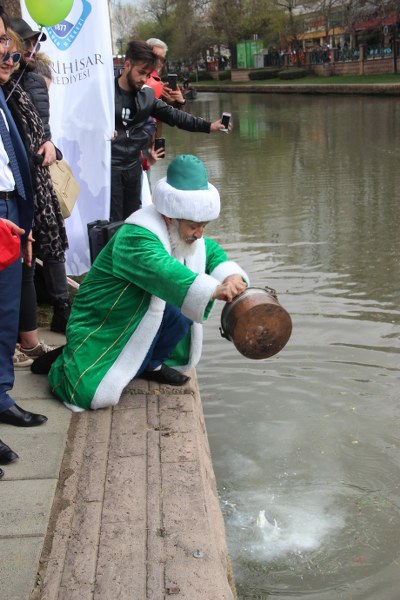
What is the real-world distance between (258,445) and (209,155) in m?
13.0

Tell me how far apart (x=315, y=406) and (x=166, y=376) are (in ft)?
3.92

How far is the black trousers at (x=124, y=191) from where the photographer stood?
598cm

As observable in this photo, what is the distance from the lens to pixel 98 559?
8.92 ft

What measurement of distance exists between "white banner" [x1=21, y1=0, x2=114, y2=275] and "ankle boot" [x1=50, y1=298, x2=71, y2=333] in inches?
43.0

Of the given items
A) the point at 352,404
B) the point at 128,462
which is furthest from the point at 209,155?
the point at 128,462

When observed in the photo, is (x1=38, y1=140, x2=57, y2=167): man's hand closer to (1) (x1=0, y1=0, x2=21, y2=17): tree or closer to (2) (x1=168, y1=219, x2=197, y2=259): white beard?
(2) (x1=168, y1=219, x2=197, y2=259): white beard

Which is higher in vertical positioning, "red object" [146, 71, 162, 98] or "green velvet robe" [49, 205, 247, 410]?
"red object" [146, 71, 162, 98]

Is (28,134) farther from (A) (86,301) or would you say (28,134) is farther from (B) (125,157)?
(B) (125,157)

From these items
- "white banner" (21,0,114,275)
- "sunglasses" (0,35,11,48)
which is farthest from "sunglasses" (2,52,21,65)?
"white banner" (21,0,114,275)

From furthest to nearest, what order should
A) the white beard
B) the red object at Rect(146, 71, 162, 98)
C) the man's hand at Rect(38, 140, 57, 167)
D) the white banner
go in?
the red object at Rect(146, 71, 162, 98), the white banner, the man's hand at Rect(38, 140, 57, 167), the white beard

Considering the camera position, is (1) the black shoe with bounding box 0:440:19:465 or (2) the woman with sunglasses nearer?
(1) the black shoe with bounding box 0:440:19:465

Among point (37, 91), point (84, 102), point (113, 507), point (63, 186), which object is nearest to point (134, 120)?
point (84, 102)

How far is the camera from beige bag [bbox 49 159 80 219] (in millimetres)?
5031

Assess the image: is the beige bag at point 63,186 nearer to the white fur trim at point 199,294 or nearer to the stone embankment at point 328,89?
the white fur trim at point 199,294
